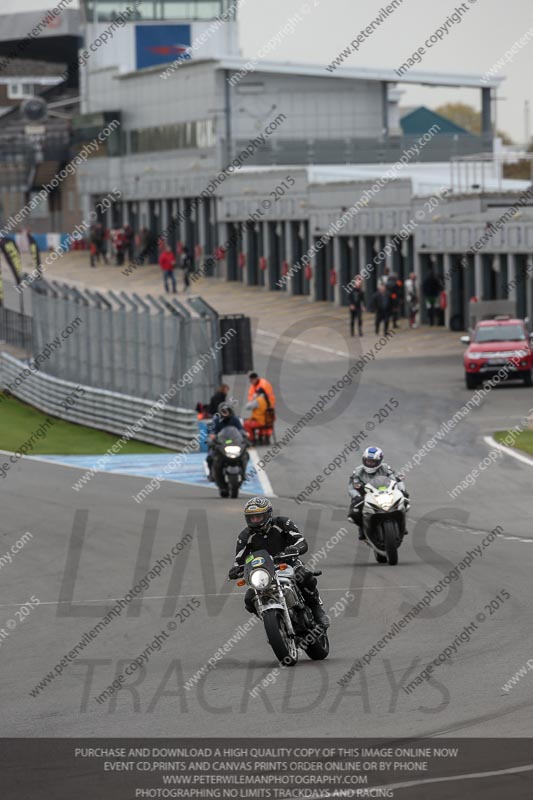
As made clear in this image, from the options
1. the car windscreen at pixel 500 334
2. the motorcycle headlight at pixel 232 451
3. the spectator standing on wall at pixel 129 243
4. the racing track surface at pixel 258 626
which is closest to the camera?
the racing track surface at pixel 258 626

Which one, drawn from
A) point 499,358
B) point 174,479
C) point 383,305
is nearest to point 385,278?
point 383,305

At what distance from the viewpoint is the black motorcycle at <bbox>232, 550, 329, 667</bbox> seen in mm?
12836

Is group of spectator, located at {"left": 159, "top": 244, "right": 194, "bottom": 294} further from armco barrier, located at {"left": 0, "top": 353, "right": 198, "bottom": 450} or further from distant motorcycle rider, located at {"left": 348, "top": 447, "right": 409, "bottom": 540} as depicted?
distant motorcycle rider, located at {"left": 348, "top": 447, "right": 409, "bottom": 540}

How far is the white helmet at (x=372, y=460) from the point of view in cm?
1877

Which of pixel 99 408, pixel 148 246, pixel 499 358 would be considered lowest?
pixel 99 408

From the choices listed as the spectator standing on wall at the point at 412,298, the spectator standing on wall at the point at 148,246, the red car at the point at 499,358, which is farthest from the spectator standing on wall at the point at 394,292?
the spectator standing on wall at the point at 148,246

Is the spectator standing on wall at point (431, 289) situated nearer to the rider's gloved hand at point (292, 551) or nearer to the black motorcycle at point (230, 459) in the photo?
the black motorcycle at point (230, 459)

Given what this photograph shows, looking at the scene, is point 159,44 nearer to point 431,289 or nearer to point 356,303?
point 431,289

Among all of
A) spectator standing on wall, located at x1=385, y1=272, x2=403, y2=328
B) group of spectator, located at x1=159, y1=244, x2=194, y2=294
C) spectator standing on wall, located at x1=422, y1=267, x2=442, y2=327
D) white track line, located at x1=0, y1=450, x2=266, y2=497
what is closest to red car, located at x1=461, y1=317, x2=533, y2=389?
white track line, located at x1=0, y1=450, x2=266, y2=497

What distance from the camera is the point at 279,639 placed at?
1279 cm

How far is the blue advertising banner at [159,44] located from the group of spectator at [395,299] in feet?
113

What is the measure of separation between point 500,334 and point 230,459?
1474 cm

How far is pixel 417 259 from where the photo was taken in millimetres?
53000

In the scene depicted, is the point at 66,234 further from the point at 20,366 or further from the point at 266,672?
the point at 266,672
